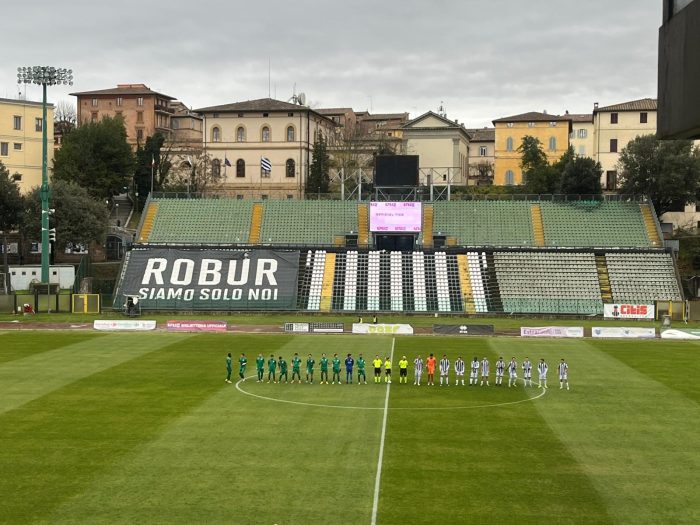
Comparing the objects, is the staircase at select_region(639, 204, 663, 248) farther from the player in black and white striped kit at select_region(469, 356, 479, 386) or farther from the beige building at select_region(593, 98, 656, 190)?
the player in black and white striped kit at select_region(469, 356, 479, 386)

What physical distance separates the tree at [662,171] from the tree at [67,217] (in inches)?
2195

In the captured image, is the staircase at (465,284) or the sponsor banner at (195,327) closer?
the sponsor banner at (195,327)

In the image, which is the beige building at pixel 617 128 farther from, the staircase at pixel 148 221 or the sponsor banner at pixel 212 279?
the staircase at pixel 148 221

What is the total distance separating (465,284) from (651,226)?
69.4 feet

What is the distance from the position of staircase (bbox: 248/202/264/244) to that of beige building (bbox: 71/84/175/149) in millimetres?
56711

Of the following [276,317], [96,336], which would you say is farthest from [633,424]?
[276,317]

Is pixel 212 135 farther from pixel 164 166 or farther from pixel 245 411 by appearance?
pixel 245 411

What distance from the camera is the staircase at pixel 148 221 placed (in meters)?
82.7

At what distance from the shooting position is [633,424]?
30.1m

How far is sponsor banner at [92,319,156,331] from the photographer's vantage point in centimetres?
5928

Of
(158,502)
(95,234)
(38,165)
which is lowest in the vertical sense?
(158,502)

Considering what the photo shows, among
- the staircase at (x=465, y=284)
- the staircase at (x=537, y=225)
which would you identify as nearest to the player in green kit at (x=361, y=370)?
the staircase at (x=465, y=284)

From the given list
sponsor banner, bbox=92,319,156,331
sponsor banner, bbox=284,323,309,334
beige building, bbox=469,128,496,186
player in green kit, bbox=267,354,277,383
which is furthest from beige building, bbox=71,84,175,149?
player in green kit, bbox=267,354,277,383

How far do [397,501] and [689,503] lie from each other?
284 inches
